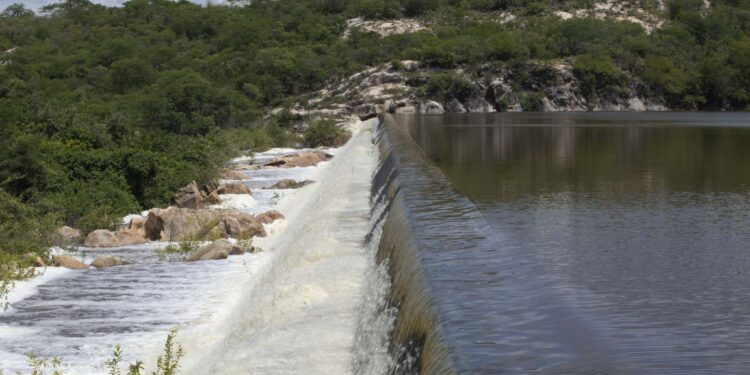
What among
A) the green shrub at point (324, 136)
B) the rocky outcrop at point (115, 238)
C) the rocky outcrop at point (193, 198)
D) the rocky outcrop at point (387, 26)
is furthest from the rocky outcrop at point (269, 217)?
the rocky outcrop at point (387, 26)

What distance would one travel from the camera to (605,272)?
1028 cm

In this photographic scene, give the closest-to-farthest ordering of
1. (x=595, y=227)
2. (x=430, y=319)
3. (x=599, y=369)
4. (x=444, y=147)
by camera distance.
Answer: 1. (x=599, y=369)
2. (x=430, y=319)
3. (x=595, y=227)
4. (x=444, y=147)

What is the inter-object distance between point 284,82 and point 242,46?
20535mm

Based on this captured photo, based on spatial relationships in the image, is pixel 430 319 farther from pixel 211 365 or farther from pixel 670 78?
pixel 670 78

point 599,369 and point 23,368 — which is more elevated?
point 599,369

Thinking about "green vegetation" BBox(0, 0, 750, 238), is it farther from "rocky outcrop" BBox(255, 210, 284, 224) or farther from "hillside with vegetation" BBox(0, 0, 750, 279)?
"rocky outcrop" BBox(255, 210, 284, 224)

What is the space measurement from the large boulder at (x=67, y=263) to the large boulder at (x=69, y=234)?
2.62m

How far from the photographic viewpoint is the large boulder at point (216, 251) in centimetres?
1769

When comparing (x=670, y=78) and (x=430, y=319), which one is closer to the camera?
(x=430, y=319)

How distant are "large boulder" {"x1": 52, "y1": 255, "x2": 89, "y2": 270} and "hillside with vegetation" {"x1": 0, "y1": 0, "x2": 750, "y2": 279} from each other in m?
0.81

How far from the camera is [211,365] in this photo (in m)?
10.5

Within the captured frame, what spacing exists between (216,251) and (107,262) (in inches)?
82.3

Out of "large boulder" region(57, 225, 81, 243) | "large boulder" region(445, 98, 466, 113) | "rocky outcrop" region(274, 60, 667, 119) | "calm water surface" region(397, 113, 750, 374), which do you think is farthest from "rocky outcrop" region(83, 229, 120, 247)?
"large boulder" region(445, 98, 466, 113)

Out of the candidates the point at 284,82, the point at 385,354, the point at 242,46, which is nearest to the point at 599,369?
the point at 385,354
